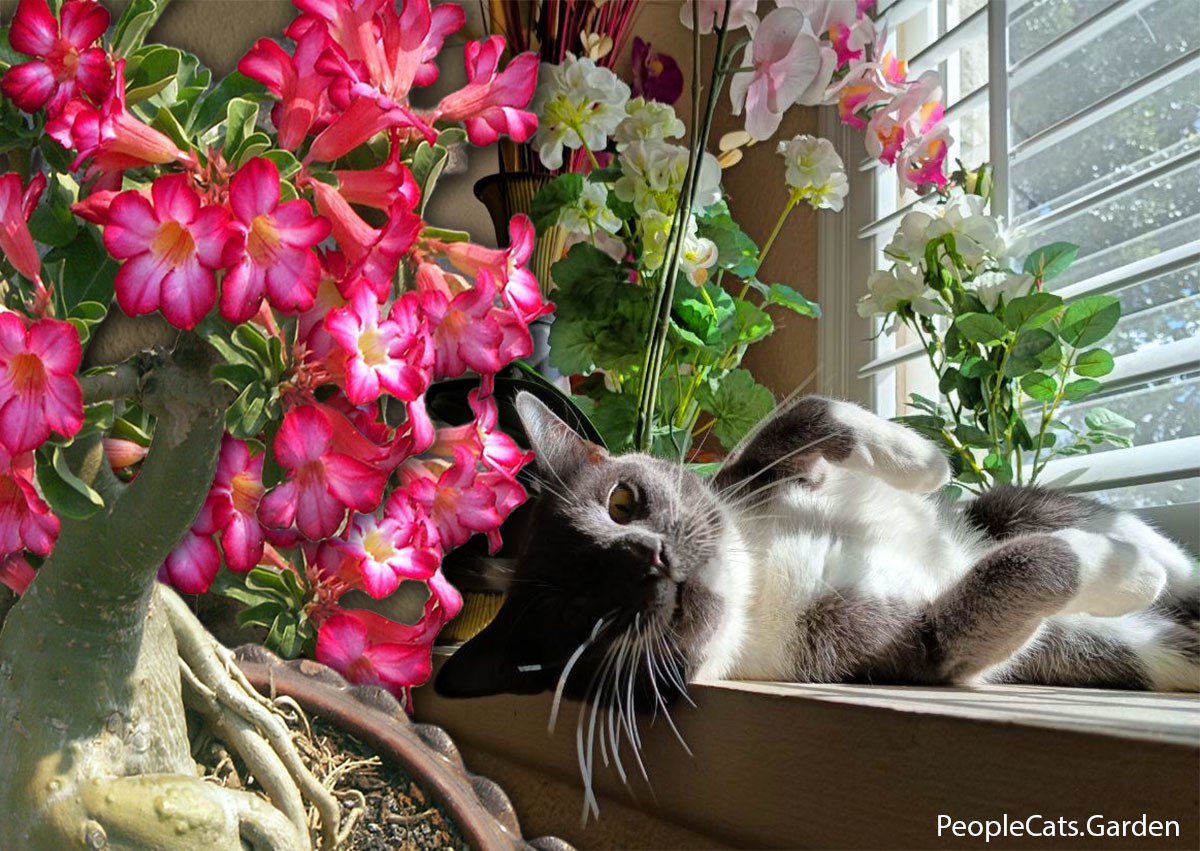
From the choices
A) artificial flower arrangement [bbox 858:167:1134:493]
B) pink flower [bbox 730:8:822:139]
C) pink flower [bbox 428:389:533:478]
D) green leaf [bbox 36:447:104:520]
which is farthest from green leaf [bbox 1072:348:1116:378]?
green leaf [bbox 36:447:104:520]

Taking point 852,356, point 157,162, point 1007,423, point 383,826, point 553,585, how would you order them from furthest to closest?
point 852,356 → point 1007,423 → point 553,585 → point 383,826 → point 157,162

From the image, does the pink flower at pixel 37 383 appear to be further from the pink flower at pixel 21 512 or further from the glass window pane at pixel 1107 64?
the glass window pane at pixel 1107 64

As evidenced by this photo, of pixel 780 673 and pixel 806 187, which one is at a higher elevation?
pixel 806 187

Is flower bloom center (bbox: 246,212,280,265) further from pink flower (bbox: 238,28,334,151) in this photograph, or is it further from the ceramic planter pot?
the ceramic planter pot

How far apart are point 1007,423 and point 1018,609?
31 centimetres

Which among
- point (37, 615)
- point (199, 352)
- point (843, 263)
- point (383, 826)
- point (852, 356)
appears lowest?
point (383, 826)

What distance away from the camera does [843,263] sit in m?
1.32

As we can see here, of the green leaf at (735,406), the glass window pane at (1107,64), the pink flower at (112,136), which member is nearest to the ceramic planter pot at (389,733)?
the pink flower at (112,136)

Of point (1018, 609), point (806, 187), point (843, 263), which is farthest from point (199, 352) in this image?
point (843, 263)

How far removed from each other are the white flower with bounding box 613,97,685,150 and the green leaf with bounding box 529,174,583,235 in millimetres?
59

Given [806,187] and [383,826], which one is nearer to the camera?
[383,826]

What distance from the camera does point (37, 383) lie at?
38 cm

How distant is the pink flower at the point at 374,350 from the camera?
16.5 inches

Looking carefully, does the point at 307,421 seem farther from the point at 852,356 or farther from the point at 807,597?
the point at 852,356
